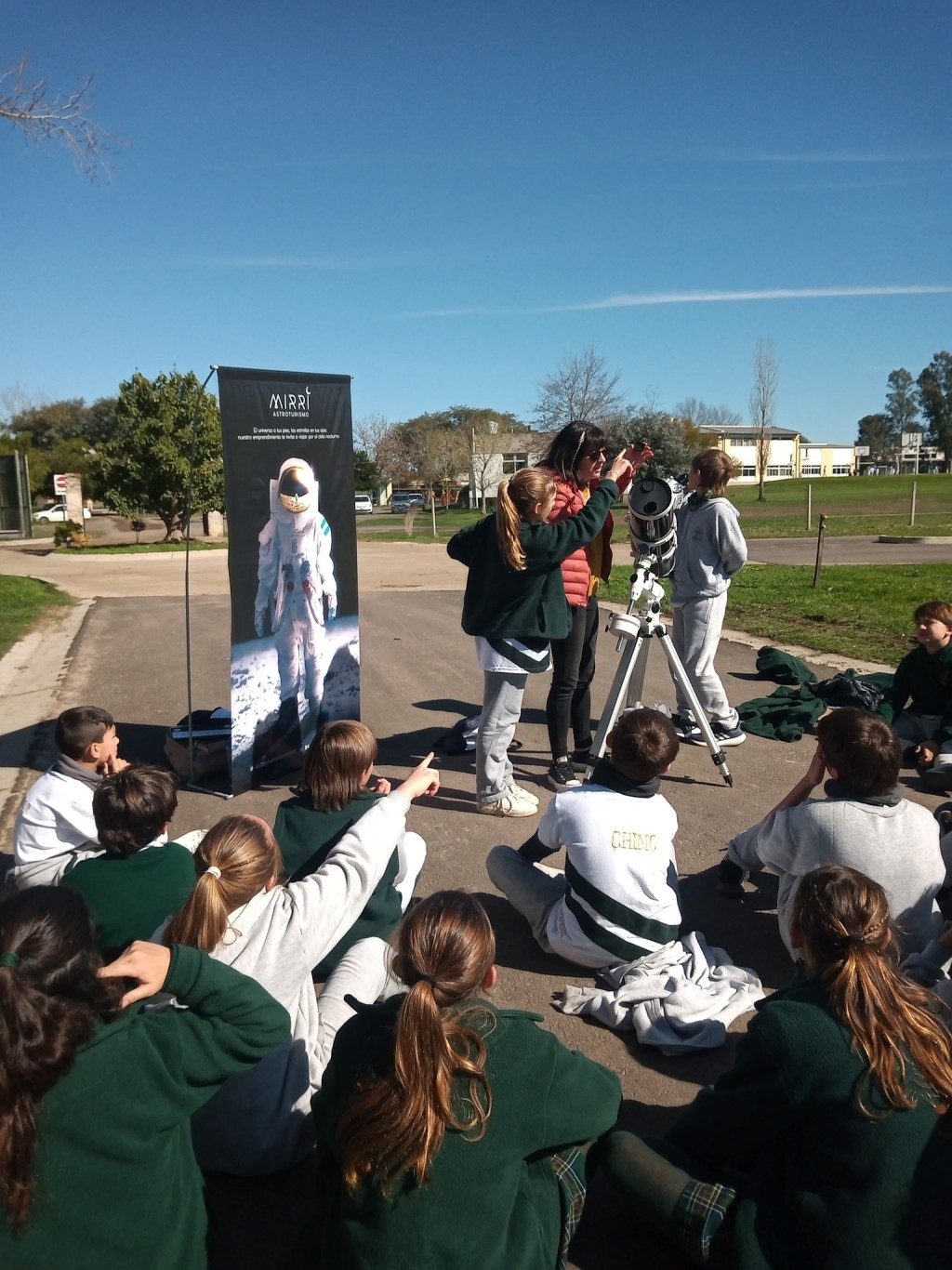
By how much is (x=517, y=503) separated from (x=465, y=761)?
6.91 feet

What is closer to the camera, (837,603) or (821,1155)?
(821,1155)

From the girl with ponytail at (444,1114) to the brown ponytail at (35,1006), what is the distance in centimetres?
50

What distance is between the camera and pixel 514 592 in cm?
501

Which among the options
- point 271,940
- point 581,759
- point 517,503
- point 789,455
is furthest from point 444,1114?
point 789,455

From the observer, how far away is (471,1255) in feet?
5.65

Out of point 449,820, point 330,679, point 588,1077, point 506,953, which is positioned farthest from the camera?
point 330,679

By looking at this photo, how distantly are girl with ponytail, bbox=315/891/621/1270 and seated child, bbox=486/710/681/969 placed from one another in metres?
1.34

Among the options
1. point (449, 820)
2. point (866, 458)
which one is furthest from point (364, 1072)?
point (866, 458)

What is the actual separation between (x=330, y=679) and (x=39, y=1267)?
13.7ft

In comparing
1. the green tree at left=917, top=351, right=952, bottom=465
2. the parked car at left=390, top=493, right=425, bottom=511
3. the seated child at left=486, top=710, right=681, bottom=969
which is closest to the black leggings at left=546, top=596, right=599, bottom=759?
the seated child at left=486, top=710, right=681, bottom=969

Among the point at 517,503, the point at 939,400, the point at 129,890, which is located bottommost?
the point at 129,890

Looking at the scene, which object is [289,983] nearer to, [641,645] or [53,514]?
[641,645]

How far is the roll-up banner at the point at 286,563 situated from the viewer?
5070mm

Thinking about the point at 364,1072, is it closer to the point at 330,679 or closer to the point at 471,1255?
the point at 471,1255
